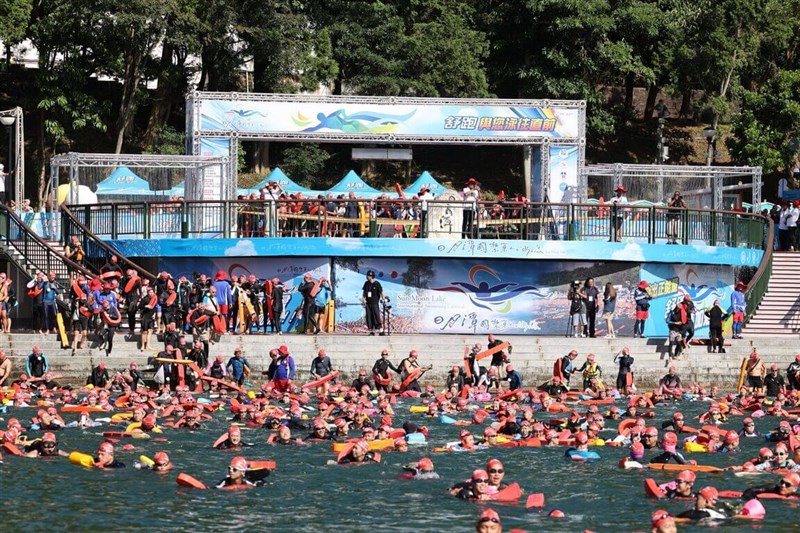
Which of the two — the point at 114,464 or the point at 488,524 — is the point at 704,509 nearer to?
the point at 488,524

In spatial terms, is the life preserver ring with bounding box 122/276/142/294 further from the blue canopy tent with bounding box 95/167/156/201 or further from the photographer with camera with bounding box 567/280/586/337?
the photographer with camera with bounding box 567/280/586/337

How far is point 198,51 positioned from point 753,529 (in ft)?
135

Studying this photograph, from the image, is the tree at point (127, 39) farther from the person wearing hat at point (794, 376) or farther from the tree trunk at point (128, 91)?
the person wearing hat at point (794, 376)

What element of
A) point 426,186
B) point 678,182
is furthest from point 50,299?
point 678,182

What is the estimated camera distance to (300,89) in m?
62.4

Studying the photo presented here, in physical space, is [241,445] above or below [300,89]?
below

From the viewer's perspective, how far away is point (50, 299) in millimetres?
38812

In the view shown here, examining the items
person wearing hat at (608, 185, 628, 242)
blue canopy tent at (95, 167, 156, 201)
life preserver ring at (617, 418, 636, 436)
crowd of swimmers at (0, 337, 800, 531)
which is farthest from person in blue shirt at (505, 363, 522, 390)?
blue canopy tent at (95, 167, 156, 201)

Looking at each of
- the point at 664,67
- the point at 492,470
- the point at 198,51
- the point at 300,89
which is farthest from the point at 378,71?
the point at 492,470

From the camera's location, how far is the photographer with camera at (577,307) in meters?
Answer: 42.0

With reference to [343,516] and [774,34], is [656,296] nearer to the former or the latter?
[343,516]

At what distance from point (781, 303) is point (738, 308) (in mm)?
3919

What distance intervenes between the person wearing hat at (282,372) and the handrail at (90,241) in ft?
19.2

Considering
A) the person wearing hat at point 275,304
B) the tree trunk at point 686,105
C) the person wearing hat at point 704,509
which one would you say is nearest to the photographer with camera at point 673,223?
the person wearing hat at point 275,304
